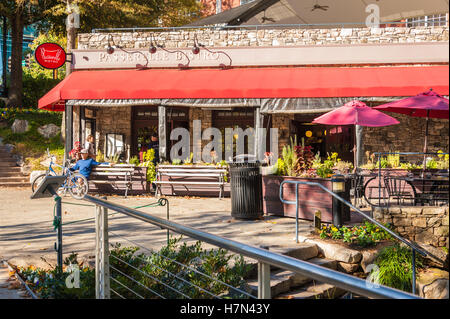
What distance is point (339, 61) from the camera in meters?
16.4

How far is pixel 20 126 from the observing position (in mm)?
20406

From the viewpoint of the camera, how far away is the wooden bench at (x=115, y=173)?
13453mm

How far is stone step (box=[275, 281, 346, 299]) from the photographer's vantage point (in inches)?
216

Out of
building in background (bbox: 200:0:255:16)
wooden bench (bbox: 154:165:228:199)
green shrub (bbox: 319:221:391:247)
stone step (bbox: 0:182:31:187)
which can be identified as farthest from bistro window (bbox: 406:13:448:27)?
stone step (bbox: 0:182:31:187)

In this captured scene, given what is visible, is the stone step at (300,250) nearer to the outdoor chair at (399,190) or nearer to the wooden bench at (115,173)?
the outdoor chair at (399,190)

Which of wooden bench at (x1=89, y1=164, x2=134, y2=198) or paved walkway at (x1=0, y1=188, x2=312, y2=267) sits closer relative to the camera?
paved walkway at (x1=0, y1=188, x2=312, y2=267)

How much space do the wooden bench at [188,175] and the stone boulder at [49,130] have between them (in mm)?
9123

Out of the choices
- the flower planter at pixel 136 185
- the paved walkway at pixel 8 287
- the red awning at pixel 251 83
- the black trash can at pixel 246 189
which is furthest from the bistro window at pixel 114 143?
the paved walkway at pixel 8 287

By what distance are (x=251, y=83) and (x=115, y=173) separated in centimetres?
530

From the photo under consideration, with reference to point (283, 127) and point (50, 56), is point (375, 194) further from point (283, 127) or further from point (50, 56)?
point (50, 56)

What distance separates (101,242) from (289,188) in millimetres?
5754

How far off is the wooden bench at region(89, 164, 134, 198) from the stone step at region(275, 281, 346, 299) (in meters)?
8.39

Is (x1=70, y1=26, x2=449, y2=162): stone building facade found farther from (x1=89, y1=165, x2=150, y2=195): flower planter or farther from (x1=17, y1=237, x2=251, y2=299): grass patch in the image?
(x1=17, y1=237, x2=251, y2=299): grass patch

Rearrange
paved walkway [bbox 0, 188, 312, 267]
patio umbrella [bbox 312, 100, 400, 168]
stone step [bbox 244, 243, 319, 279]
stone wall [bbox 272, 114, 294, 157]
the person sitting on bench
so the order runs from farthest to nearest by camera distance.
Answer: stone wall [bbox 272, 114, 294, 157] → the person sitting on bench → patio umbrella [bbox 312, 100, 400, 168] → paved walkway [bbox 0, 188, 312, 267] → stone step [bbox 244, 243, 319, 279]
